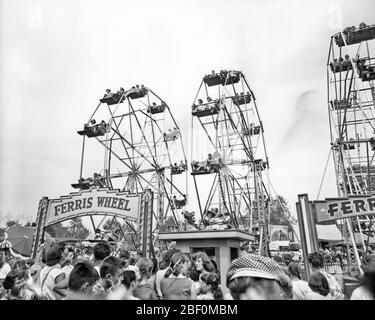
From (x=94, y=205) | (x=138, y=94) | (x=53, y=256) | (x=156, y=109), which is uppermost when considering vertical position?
(x=138, y=94)

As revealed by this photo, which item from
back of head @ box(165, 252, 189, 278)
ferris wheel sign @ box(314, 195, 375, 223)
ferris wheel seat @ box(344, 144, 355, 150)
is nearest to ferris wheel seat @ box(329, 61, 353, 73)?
ferris wheel seat @ box(344, 144, 355, 150)

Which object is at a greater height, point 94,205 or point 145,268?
point 94,205

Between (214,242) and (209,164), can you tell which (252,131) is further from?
(214,242)

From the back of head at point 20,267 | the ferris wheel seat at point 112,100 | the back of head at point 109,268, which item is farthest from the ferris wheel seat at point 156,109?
the back of head at point 109,268

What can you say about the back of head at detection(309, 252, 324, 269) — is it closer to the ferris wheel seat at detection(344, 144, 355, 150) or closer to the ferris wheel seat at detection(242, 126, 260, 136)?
the ferris wheel seat at detection(344, 144, 355, 150)

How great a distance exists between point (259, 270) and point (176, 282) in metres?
2.48

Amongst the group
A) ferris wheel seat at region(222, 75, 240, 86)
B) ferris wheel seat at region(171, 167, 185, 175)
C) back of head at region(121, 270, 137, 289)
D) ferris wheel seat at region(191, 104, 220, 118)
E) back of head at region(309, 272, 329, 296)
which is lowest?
back of head at region(309, 272, 329, 296)

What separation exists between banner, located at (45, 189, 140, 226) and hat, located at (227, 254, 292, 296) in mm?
8626

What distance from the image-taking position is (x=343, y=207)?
325 inches

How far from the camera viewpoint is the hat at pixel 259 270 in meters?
1.39

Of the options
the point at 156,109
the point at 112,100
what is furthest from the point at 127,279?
the point at 156,109

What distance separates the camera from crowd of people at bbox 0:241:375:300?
55.4 inches

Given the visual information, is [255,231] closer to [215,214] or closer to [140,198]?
[215,214]
